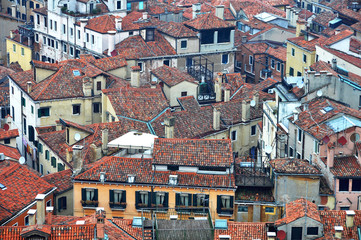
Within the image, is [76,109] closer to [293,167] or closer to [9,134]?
[9,134]

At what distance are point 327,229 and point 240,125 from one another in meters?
26.2

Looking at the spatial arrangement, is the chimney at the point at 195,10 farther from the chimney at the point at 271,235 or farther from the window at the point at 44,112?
the chimney at the point at 271,235

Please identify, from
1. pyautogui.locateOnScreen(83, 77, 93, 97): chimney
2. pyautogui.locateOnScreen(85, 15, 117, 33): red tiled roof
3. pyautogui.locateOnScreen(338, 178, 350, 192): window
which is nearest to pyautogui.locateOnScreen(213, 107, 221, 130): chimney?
pyautogui.locateOnScreen(83, 77, 93, 97): chimney

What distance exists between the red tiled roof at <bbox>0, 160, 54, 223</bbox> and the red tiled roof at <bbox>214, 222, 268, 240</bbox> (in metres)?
15.3

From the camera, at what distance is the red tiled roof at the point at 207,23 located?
104625 mm

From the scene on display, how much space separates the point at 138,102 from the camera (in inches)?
3334

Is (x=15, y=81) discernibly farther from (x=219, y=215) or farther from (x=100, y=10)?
(x=219, y=215)

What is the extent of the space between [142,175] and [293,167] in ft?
37.5

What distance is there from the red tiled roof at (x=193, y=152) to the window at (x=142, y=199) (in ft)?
8.50

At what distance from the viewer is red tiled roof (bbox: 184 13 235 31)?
104625 millimetres

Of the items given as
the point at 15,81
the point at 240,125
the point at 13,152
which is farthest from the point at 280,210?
the point at 15,81

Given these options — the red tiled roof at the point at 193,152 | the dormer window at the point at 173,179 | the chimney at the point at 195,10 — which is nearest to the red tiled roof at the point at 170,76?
the chimney at the point at 195,10

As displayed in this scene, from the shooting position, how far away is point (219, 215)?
6662 cm

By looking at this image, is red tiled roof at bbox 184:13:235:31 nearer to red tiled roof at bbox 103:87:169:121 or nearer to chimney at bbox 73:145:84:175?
red tiled roof at bbox 103:87:169:121
